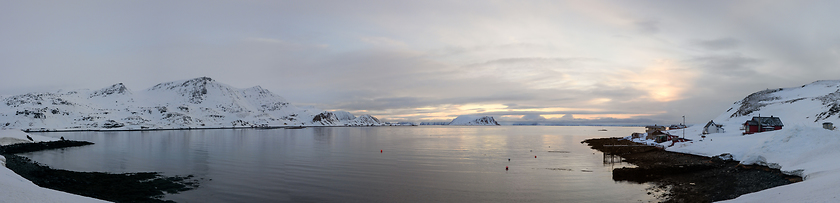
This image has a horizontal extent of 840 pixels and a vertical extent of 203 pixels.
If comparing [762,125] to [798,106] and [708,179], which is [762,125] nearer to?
[798,106]

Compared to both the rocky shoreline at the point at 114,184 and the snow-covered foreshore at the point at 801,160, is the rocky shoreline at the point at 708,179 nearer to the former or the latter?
the snow-covered foreshore at the point at 801,160

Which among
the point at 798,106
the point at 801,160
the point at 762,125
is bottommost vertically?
the point at 801,160

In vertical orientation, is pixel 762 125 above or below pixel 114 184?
above

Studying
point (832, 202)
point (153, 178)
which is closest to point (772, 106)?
point (832, 202)

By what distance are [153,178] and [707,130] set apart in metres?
107

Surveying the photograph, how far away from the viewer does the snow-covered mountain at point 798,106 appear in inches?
3360

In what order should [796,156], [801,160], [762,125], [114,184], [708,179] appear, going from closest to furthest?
[801,160] → [114,184] → [796,156] → [708,179] → [762,125]

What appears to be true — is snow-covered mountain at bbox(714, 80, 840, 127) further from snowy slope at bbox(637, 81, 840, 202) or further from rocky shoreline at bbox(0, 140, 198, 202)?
rocky shoreline at bbox(0, 140, 198, 202)

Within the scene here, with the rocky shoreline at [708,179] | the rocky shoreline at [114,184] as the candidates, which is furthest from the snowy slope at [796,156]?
the rocky shoreline at [114,184]

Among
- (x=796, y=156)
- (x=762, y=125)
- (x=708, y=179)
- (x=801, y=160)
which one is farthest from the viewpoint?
(x=762, y=125)

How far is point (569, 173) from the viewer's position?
3981 centimetres

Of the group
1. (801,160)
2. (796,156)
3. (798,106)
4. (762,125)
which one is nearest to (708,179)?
(796,156)

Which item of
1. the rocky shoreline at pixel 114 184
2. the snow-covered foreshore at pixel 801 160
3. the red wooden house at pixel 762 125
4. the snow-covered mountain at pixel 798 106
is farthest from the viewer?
the snow-covered mountain at pixel 798 106

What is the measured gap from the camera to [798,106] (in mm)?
104062
